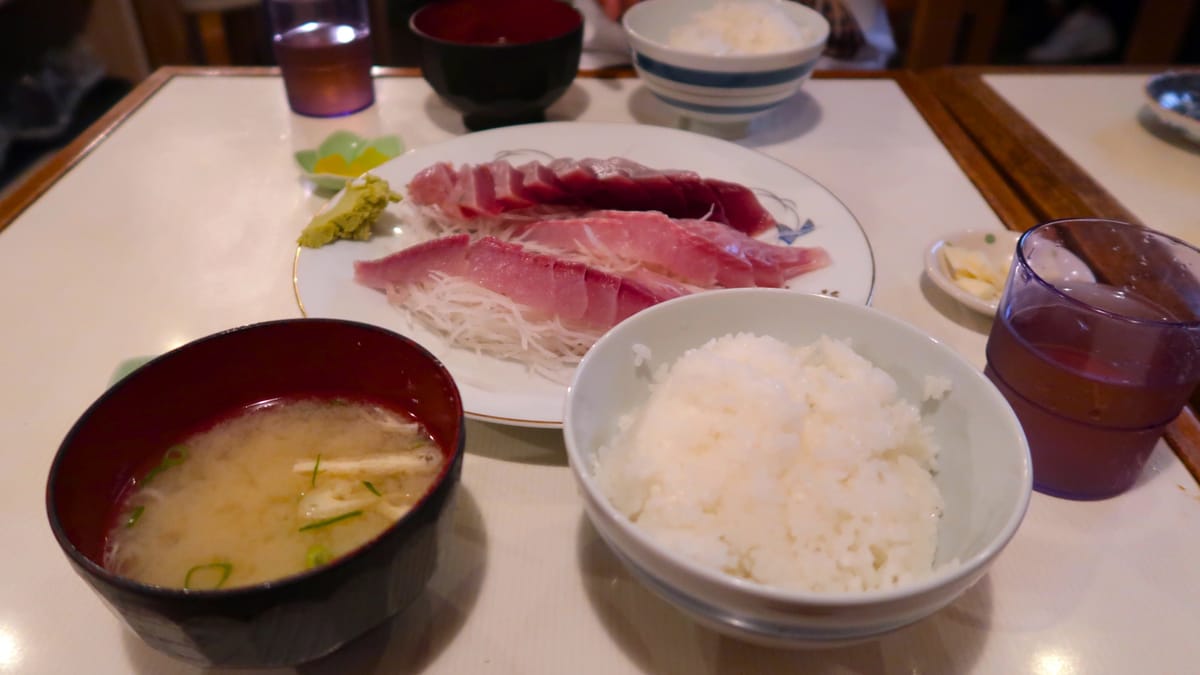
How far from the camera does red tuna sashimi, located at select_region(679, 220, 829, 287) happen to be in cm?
151

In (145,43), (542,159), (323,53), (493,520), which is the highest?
(323,53)

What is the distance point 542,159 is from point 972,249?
3.52 ft

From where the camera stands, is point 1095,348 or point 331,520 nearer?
point 331,520

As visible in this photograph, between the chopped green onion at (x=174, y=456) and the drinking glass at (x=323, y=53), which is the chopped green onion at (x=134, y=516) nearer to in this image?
→ the chopped green onion at (x=174, y=456)

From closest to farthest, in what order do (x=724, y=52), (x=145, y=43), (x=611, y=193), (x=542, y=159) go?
(x=611, y=193) → (x=542, y=159) → (x=724, y=52) → (x=145, y=43)

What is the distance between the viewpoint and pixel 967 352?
1473 millimetres

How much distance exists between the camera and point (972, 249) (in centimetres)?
172

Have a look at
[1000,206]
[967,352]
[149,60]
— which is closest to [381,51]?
[149,60]

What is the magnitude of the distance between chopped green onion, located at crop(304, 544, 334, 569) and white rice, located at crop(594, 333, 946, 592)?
33 cm

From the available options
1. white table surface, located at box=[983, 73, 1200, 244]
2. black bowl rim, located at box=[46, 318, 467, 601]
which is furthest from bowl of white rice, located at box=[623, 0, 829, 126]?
black bowl rim, located at box=[46, 318, 467, 601]

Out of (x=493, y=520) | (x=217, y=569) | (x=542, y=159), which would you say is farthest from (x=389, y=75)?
(x=217, y=569)

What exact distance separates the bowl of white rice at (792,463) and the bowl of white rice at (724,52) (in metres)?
1.14

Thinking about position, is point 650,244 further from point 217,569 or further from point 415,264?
point 217,569

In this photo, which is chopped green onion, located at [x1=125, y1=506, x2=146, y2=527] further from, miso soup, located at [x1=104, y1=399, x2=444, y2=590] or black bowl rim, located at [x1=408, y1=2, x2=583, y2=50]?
black bowl rim, located at [x1=408, y1=2, x2=583, y2=50]
